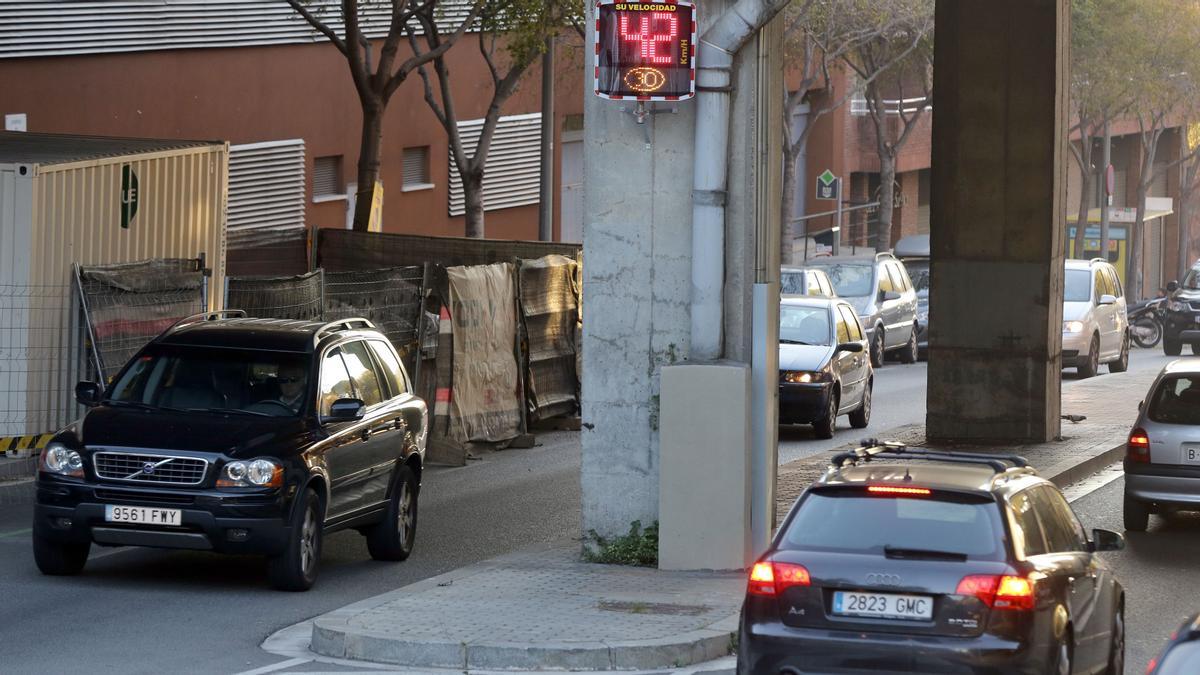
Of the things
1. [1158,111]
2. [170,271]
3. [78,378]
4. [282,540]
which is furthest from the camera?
[1158,111]

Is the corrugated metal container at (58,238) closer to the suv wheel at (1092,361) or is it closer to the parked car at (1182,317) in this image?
the suv wheel at (1092,361)

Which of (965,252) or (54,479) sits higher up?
(965,252)

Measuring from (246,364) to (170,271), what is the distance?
19.8 feet

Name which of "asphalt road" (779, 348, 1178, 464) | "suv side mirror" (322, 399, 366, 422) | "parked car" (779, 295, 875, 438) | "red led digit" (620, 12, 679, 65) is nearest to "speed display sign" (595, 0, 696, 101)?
"red led digit" (620, 12, 679, 65)

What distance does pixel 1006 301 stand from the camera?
21.2m

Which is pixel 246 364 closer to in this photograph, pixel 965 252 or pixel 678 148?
pixel 678 148

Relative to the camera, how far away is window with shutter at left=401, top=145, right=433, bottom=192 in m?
39.7

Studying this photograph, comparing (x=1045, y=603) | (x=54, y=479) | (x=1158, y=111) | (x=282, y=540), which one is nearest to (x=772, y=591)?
(x=1045, y=603)

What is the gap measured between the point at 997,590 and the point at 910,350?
29972mm

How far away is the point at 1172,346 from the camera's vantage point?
4128 cm

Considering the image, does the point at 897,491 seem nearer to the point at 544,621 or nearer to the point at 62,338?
the point at 544,621

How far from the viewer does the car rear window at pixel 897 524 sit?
25.6 feet

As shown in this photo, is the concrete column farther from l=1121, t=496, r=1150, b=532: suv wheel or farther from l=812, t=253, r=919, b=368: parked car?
l=812, t=253, r=919, b=368: parked car

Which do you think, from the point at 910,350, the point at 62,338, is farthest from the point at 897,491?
the point at 910,350
